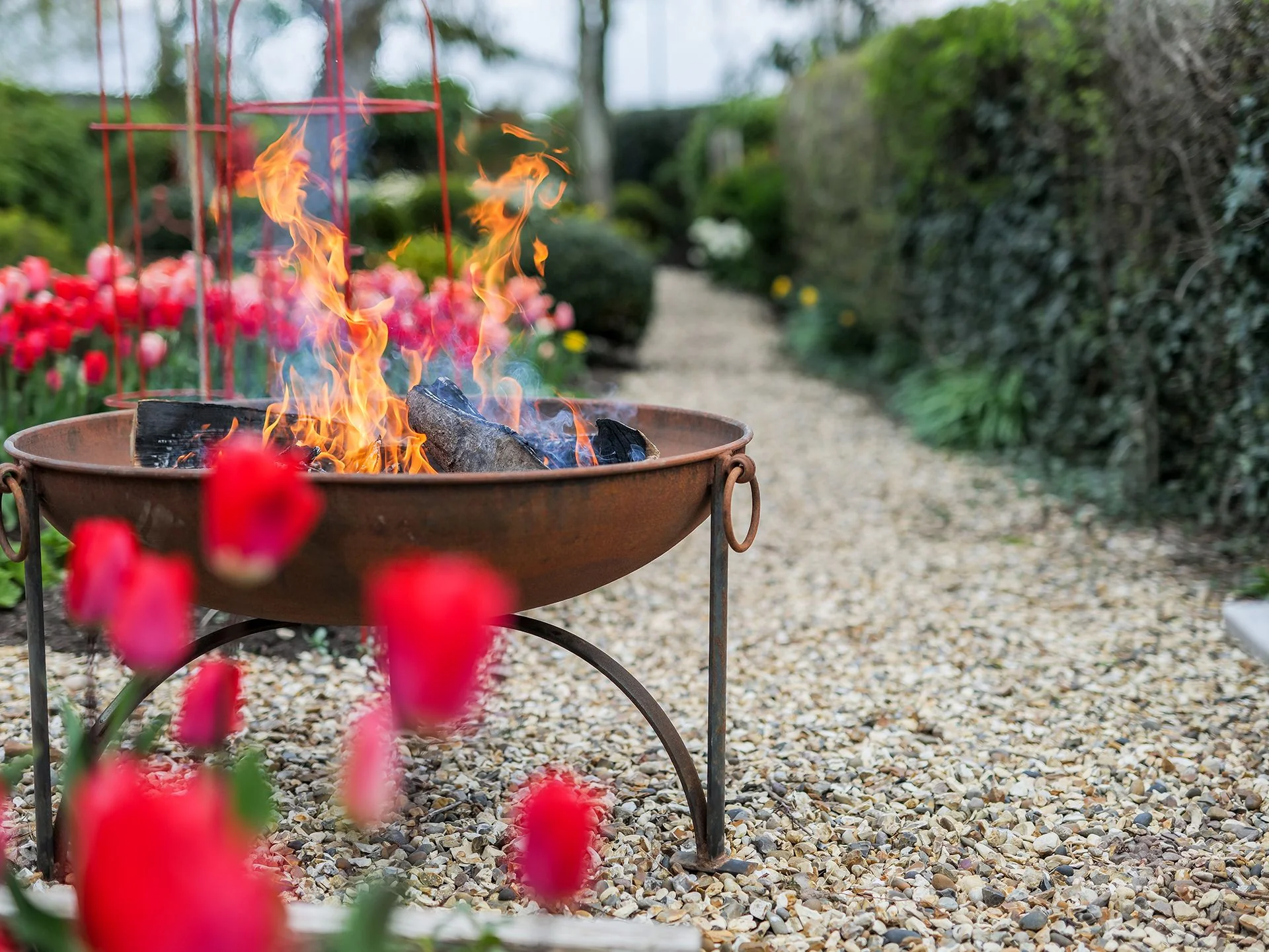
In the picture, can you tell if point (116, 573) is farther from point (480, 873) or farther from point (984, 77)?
point (984, 77)

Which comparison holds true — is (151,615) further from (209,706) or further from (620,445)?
(620,445)

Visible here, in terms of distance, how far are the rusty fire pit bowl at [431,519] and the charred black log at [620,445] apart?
259mm

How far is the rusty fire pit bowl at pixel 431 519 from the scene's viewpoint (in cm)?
160

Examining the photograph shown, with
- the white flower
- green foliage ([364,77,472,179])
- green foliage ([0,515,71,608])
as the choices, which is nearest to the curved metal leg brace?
green foliage ([0,515,71,608])

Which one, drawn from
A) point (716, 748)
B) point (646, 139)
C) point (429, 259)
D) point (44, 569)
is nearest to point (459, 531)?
point (716, 748)

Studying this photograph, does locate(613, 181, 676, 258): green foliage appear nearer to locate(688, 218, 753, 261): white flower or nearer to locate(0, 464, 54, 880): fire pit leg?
locate(688, 218, 753, 261): white flower

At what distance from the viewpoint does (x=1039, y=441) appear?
567 cm

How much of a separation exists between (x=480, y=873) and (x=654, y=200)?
16.6 meters

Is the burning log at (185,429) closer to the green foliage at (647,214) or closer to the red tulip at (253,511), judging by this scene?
the red tulip at (253,511)

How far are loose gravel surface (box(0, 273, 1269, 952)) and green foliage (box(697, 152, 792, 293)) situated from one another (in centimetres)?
746

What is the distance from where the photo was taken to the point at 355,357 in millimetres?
2311

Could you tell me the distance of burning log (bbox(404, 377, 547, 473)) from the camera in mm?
2000

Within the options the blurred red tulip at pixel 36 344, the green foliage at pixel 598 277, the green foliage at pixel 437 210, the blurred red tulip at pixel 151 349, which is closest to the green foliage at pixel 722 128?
the green foliage at pixel 437 210

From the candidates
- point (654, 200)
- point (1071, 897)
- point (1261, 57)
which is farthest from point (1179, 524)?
point (654, 200)
